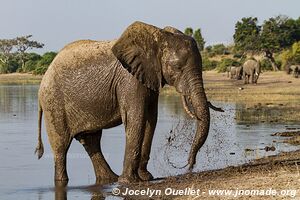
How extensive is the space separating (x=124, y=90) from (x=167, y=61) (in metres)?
0.85

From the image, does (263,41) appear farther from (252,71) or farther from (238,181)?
(238,181)

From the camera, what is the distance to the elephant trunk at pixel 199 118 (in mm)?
11000

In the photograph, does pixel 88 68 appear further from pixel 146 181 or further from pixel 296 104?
pixel 296 104

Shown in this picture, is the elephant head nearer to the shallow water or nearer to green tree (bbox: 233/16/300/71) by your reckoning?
the shallow water

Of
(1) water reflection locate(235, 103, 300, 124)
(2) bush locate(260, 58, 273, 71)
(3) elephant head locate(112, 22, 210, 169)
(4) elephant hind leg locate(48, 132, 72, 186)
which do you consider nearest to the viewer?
(3) elephant head locate(112, 22, 210, 169)

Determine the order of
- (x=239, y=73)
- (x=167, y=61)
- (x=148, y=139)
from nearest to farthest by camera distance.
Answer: (x=167, y=61) < (x=148, y=139) < (x=239, y=73)

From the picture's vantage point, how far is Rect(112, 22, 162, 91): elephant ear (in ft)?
38.6

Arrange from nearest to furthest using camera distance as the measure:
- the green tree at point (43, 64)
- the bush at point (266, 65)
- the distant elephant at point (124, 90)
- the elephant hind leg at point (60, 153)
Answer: the distant elephant at point (124, 90), the elephant hind leg at point (60, 153), the bush at point (266, 65), the green tree at point (43, 64)

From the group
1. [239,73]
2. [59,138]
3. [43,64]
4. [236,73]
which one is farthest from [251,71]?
[43,64]

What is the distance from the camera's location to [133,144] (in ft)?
39.3

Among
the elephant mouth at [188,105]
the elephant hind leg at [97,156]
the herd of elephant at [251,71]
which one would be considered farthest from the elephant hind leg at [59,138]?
the herd of elephant at [251,71]

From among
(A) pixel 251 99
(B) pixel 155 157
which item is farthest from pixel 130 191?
(A) pixel 251 99

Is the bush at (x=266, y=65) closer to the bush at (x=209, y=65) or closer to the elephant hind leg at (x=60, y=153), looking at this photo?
the bush at (x=209, y=65)

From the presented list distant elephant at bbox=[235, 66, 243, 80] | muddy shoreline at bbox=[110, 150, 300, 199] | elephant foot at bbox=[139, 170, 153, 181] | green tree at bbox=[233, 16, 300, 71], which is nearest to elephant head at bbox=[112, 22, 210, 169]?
muddy shoreline at bbox=[110, 150, 300, 199]
